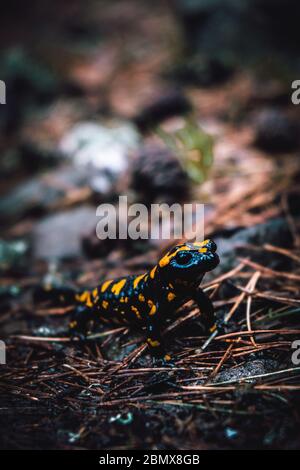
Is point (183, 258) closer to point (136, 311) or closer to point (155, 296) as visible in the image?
point (155, 296)

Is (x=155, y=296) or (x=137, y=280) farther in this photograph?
(x=137, y=280)

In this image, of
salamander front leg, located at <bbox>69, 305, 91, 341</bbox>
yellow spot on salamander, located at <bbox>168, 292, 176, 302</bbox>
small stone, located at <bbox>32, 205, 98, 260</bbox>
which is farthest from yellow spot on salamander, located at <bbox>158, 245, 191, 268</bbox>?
small stone, located at <bbox>32, 205, 98, 260</bbox>

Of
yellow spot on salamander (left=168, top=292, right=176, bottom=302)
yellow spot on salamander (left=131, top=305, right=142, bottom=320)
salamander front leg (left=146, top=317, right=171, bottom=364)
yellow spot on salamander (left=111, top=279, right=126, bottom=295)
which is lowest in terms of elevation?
salamander front leg (left=146, top=317, right=171, bottom=364)

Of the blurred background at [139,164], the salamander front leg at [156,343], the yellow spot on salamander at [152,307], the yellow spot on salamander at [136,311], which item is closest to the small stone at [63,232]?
the blurred background at [139,164]

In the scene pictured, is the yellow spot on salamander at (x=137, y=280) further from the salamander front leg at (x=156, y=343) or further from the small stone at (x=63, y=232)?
the small stone at (x=63, y=232)

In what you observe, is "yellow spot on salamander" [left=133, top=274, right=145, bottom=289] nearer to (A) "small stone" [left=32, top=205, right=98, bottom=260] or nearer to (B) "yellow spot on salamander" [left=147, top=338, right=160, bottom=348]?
(B) "yellow spot on salamander" [left=147, top=338, right=160, bottom=348]

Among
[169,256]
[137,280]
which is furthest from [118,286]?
[169,256]

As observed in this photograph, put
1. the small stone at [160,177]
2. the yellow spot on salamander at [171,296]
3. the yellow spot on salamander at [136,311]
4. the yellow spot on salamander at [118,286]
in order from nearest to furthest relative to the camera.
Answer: the yellow spot on salamander at [171,296] < the yellow spot on salamander at [136,311] < the yellow spot on salamander at [118,286] < the small stone at [160,177]
